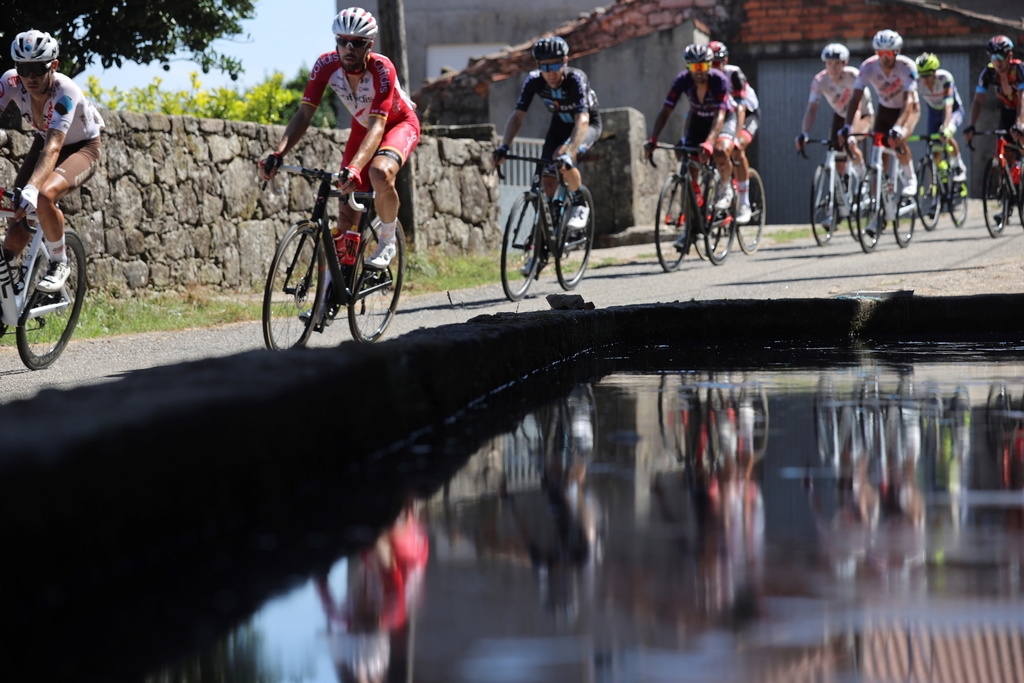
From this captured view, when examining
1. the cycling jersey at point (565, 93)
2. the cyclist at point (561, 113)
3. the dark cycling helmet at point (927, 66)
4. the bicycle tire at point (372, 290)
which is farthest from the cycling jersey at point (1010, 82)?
the bicycle tire at point (372, 290)

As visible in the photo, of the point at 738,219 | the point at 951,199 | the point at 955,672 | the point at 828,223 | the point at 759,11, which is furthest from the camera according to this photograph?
the point at 759,11

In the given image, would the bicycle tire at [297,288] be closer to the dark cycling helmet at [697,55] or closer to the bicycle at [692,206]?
the bicycle at [692,206]

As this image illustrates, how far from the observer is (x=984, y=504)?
138 inches

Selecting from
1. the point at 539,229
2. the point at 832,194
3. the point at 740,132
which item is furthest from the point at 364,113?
the point at 832,194

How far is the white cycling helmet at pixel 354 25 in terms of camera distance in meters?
7.42

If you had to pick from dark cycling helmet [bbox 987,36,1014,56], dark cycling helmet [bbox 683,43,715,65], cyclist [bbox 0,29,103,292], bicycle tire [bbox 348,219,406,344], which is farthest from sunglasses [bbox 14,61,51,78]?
dark cycling helmet [bbox 987,36,1014,56]

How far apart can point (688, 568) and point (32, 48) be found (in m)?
5.72

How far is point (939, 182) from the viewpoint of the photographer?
1681 cm

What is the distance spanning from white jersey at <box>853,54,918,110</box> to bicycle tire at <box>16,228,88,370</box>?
8265 millimetres

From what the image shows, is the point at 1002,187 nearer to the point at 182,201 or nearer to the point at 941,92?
the point at 941,92

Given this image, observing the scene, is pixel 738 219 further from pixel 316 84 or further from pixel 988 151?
pixel 988 151

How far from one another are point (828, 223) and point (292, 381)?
476 inches

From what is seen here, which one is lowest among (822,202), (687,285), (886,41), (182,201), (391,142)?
(687,285)

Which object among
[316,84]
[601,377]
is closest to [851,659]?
[601,377]
